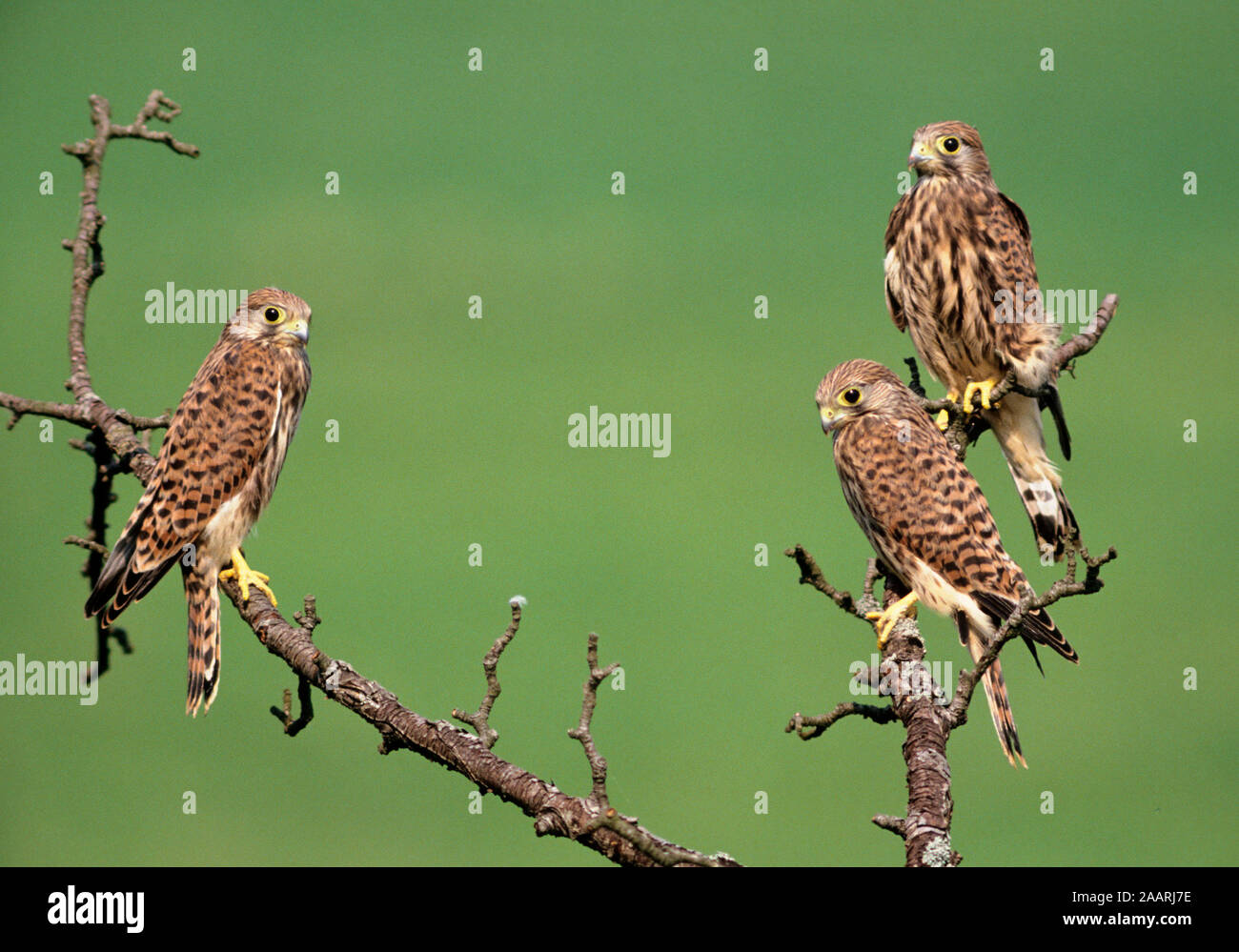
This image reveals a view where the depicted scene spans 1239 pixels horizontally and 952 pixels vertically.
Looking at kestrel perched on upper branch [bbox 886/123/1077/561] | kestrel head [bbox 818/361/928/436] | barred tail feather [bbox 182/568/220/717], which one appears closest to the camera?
barred tail feather [bbox 182/568/220/717]

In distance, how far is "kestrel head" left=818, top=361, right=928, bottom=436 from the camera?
3.50 meters

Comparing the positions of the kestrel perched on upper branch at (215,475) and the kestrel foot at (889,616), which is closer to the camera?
the kestrel foot at (889,616)

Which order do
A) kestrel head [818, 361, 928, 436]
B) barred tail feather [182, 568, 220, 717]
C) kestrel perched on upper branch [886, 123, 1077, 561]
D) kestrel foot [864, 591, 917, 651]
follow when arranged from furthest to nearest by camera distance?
1. kestrel perched on upper branch [886, 123, 1077, 561]
2. kestrel head [818, 361, 928, 436]
3. barred tail feather [182, 568, 220, 717]
4. kestrel foot [864, 591, 917, 651]

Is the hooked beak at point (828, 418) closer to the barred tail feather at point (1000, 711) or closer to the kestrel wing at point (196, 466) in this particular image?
the barred tail feather at point (1000, 711)

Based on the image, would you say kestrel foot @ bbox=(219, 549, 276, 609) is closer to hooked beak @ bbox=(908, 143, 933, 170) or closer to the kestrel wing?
the kestrel wing

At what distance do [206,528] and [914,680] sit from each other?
6.48ft

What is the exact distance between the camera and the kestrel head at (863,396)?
350cm

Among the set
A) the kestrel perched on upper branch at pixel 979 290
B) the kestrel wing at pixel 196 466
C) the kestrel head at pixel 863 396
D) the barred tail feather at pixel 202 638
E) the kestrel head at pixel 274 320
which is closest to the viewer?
the kestrel wing at pixel 196 466

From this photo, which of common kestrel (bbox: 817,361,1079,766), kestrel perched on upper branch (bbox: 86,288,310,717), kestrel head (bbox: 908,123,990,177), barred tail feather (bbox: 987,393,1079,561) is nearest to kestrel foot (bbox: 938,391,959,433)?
barred tail feather (bbox: 987,393,1079,561)

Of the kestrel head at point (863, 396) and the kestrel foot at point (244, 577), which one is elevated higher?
the kestrel head at point (863, 396)

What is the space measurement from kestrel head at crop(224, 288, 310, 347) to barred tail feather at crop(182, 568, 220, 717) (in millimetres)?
786

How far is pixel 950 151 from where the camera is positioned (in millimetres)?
4012

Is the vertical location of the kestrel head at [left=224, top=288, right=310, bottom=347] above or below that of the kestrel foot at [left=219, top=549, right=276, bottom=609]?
above

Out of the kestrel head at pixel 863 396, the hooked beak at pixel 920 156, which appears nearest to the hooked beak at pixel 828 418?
the kestrel head at pixel 863 396
